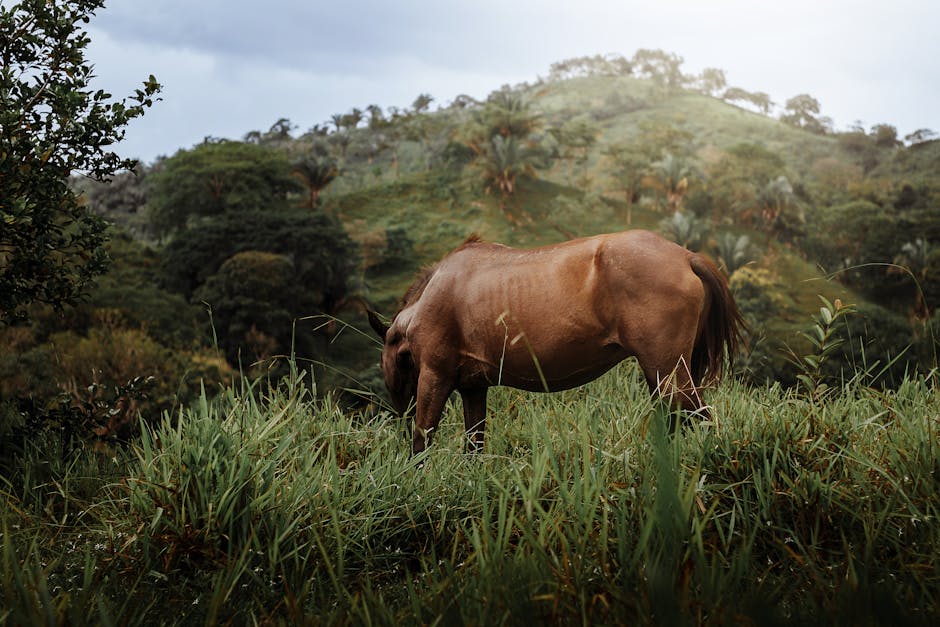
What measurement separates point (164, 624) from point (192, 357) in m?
16.8

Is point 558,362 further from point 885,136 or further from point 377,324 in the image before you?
point 885,136

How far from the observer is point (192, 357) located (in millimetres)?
18047

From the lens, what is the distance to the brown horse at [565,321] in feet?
12.7

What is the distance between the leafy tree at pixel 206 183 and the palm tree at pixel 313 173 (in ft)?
5.16

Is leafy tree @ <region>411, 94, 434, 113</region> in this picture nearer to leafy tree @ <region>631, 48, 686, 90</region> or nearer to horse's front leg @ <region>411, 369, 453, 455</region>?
leafy tree @ <region>631, 48, 686, 90</region>

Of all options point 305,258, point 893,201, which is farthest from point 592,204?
point 305,258

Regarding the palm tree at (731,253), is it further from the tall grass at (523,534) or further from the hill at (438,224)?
the tall grass at (523,534)

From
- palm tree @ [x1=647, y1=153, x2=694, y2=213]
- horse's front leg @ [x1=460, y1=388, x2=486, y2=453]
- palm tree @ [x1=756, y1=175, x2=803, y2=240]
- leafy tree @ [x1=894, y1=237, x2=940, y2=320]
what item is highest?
horse's front leg @ [x1=460, y1=388, x2=486, y2=453]

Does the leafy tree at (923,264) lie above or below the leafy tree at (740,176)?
below

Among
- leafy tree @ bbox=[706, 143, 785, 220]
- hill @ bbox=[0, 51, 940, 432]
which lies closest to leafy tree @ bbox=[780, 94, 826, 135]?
hill @ bbox=[0, 51, 940, 432]

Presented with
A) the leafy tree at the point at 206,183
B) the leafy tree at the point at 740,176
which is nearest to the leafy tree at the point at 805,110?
the leafy tree at the point at 740,176

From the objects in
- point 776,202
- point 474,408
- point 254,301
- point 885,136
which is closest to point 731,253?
point 776,202

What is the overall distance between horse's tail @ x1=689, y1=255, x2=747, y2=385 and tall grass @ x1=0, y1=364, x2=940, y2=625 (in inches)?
21.2

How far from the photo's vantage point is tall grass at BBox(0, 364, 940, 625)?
2170 millimetres
